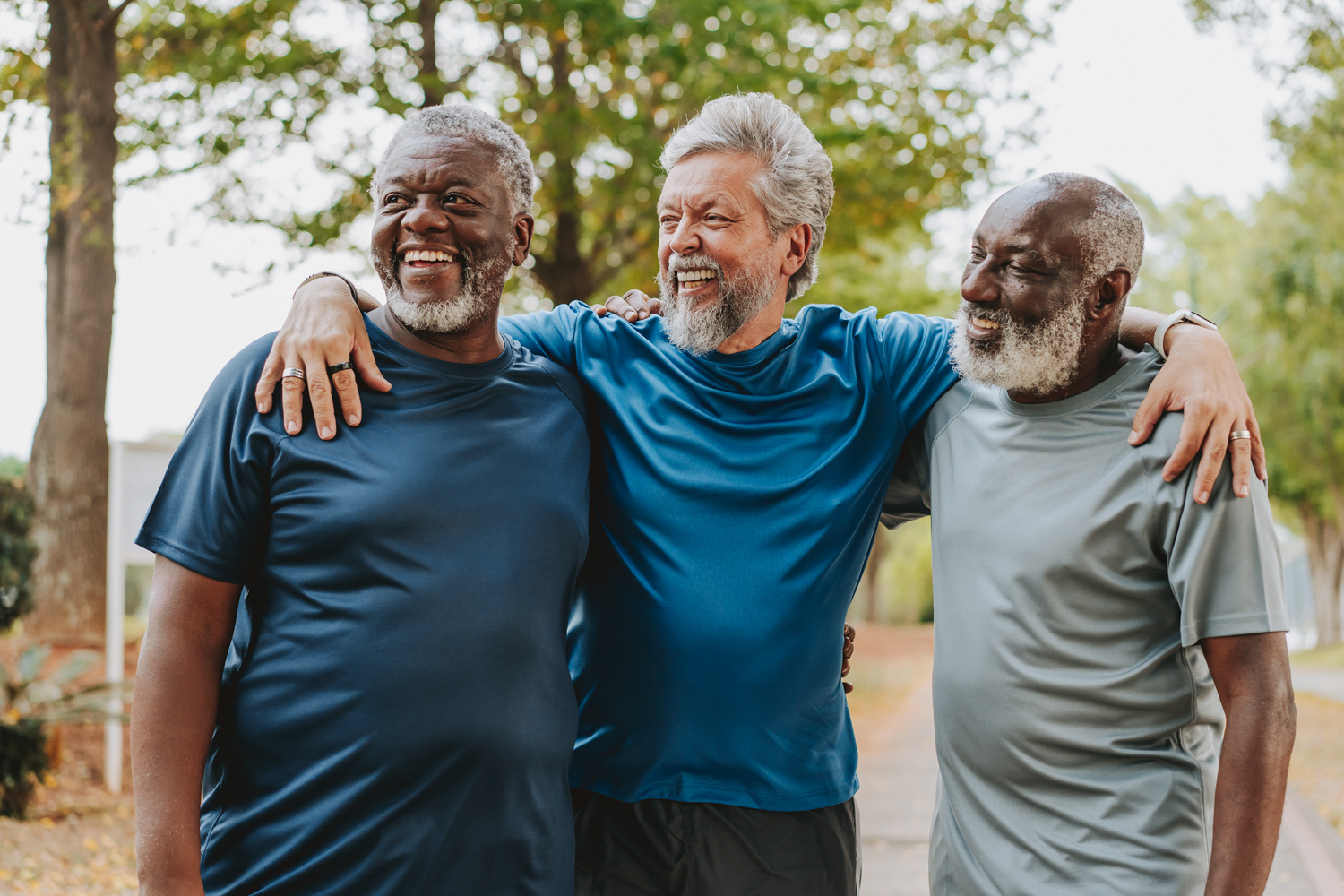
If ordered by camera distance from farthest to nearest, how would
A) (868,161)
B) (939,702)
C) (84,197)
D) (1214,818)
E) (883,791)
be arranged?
(868,161), (883,791), (84,197), (939,702), (1214,818)

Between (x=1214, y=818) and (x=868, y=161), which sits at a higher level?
(x=868, y=161)

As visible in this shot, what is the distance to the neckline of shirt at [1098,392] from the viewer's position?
2764mm

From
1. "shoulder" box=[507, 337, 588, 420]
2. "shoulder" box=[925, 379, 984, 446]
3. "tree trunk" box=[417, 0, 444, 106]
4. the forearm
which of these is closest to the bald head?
"shoulder" box=[925, 379, 984, 446]

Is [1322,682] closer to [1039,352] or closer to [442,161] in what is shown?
[1039,352]

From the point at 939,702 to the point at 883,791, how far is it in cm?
856

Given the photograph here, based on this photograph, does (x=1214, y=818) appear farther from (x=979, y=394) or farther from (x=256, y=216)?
(x=256, y=216)

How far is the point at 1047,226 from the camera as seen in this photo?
2.77 m

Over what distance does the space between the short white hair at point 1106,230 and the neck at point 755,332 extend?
889 mm

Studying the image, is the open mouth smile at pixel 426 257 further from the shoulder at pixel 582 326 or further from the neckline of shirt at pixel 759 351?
the neckline of shirt at pixel 759 351

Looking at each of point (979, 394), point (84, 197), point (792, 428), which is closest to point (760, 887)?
point (792, 428)

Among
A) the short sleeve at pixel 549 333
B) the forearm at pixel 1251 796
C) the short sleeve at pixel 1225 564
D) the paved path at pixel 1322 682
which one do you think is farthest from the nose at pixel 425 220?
the paved path at pixel 1322 682

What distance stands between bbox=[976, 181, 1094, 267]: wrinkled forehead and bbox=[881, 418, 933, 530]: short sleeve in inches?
24.1

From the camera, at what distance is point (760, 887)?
9.75ft

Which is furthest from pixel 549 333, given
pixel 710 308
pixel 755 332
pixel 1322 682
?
pixel 1322 682
